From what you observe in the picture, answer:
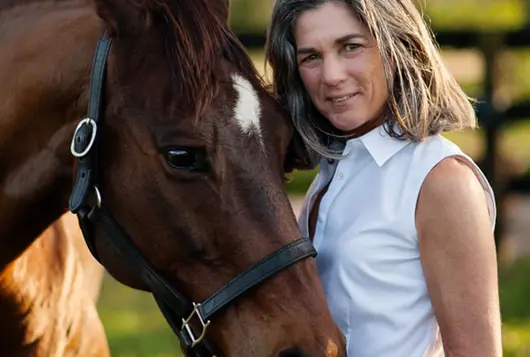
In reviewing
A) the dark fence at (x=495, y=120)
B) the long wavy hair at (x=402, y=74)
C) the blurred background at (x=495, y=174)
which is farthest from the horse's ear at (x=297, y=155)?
the dark fence at (x=495, y=120)

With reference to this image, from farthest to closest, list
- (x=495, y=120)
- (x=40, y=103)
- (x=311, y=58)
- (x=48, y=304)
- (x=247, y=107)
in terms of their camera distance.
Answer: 1. (x=495, y=120)
2. (x=48, y=304)
3. (x=311, y=58)
4. (x=40, y=103)
5. (x=247, y=107)

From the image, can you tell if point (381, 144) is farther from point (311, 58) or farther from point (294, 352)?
point (294, 352)

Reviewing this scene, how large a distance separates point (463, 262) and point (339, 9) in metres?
0.66

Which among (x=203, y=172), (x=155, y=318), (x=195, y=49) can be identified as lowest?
(x=155, y=318)

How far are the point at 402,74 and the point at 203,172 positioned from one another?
55 cm

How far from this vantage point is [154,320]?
5.84 meters

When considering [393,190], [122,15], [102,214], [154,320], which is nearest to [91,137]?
[102,214]

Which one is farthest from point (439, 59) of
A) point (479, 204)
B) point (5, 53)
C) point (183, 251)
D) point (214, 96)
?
point (5, 53)

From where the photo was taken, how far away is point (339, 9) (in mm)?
2307

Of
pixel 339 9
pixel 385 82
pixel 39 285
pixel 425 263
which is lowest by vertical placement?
pixel 39 285

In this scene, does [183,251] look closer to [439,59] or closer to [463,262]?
[463,262]

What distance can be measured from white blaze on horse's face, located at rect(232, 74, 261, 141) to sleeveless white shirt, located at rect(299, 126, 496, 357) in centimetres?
31

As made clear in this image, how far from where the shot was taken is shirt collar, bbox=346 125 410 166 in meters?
2.30

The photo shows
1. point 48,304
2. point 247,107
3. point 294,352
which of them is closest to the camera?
point 294,352
